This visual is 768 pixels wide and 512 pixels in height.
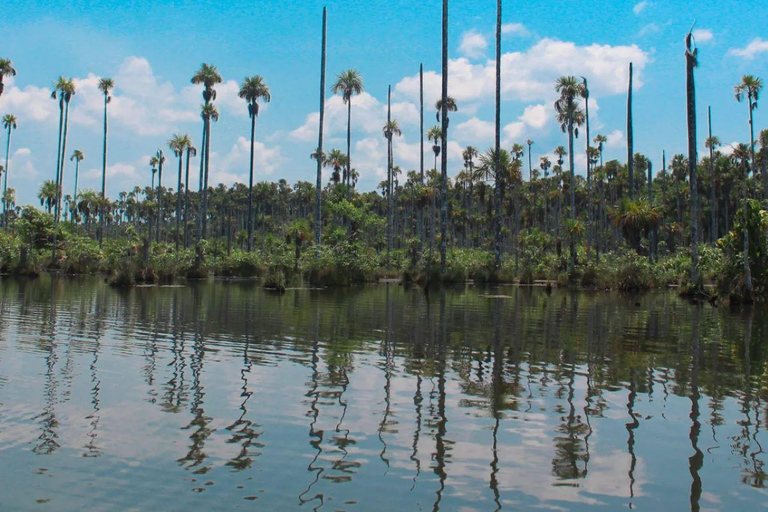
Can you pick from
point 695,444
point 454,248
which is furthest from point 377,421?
point 454,248

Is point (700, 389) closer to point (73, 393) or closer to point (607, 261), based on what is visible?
point (73, 393)

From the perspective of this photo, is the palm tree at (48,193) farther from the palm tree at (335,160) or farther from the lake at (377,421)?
the lake at (377,421)

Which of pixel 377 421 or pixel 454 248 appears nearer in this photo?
pixel 377 421

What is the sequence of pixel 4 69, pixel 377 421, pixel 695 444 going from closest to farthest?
pixel 695 444
pixel 377 421
pixel 4 69

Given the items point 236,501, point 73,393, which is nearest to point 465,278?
point 73,393

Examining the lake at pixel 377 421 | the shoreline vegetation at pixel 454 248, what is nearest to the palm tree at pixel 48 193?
the shoreline vegetation at pixel 454 248

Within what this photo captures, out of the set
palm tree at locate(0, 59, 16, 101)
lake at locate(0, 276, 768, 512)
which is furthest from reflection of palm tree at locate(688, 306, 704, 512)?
palm tree at locate(0, 59, 16, 101)

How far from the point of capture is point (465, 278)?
1811 inches

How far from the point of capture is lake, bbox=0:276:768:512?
571 centimetres

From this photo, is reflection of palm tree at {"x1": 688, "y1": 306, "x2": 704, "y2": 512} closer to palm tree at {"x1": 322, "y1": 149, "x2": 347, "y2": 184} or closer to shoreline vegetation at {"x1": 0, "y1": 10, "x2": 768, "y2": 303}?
shoreline vegetation at {"x1": 0, "y1": 10, "x2": 768, "y2": 303}

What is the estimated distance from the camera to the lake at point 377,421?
5.71 meters

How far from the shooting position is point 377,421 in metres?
8.00

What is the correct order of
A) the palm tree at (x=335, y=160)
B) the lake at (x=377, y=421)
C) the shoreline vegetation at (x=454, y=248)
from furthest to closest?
the palm tree at (x=335, y=160)
the shoreline vegetation at (x=454, y=248)
the lake at (x=377, y=421)

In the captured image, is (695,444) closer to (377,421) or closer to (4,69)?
(377,421)
